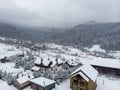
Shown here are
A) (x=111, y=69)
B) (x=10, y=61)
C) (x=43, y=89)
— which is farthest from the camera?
(x=10, y=61)

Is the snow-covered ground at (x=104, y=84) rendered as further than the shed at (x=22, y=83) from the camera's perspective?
Yes

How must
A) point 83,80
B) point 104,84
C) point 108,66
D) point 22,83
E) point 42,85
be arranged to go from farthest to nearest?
point 108,66 < point 104,84 < point 22,83 < point 83,80 < point 42,85

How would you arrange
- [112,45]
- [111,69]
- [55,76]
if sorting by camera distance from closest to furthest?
[55,76] → [111,69] → [112,45]

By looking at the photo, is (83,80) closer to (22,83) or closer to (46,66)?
(22,83)

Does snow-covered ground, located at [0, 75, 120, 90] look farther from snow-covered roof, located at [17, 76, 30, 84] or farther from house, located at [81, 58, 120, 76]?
house, located at [81, 58, 120, 76]

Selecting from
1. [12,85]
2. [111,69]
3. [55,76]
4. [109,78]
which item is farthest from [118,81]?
[12,85]

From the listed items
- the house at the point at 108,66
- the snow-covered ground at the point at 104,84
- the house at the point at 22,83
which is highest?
the house at the point at 108,66

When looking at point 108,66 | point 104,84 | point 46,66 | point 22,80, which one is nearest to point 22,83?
point 22,80

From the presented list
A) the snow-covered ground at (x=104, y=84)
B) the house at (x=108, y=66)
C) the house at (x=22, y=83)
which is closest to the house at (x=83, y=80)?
the snow-covered ground at (x=104, y=84)

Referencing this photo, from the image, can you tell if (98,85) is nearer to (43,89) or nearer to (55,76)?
(55,76)

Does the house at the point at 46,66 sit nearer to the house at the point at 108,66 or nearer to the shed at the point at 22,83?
the shed at the point at 22,83

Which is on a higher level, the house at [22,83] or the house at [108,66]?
the house at [108,66]
